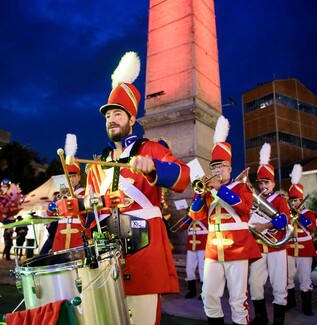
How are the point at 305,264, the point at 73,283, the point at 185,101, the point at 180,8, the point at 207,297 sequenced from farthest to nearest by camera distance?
the point at 180,8, the point at 185,101, the point at 305,264, the point at 207,297, the point at 73,283

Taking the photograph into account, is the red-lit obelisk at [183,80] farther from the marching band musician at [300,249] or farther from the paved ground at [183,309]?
the paved ground at [183,309]

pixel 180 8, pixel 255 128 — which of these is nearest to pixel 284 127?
pixel 255 128

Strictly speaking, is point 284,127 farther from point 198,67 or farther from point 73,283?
point 73,283

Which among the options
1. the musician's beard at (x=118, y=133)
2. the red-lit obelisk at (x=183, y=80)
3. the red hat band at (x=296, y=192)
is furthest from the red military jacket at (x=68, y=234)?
the red-lit obelisk at (x=183, y=80)

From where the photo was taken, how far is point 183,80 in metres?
11.6

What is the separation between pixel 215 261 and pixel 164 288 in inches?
80.8

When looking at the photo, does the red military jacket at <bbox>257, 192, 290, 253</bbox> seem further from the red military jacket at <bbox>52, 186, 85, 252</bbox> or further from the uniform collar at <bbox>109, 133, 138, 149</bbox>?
the uniform collar at <bbox>109, 133, 138, 149</bbox>

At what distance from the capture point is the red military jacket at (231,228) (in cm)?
432

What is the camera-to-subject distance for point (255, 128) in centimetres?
4453

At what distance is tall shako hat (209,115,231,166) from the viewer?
4844 mm

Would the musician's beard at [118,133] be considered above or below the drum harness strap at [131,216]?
above

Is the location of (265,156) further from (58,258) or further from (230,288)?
(58,258)

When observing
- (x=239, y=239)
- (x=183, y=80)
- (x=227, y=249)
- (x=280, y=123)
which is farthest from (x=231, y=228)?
(x=280, y=123)

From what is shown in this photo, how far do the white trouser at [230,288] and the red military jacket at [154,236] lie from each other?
1.91 meters
